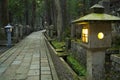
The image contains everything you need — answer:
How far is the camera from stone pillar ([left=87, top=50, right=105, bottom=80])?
598cm

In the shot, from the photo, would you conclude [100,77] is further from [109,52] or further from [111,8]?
[111,8]

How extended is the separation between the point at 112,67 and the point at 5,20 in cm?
1896

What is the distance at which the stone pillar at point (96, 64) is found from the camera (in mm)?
5977

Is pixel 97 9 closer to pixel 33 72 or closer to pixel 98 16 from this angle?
pixel 98 16

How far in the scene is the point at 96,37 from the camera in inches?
230

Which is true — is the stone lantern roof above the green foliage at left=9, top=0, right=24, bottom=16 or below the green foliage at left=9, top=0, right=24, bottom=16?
below

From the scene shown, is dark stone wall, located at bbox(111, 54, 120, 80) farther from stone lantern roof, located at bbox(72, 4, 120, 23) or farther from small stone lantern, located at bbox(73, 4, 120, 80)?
stone lantern roof, located at bbox(72, 4, 120, 23)

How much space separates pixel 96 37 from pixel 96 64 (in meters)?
0.73

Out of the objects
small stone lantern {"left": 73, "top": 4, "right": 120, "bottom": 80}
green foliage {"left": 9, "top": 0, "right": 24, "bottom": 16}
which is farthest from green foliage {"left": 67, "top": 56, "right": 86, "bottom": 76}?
green foliage {"left": 9, "top": 0, "right": 24, "bottom": 16}

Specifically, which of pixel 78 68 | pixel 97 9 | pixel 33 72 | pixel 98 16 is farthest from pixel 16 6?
pixel 98 16

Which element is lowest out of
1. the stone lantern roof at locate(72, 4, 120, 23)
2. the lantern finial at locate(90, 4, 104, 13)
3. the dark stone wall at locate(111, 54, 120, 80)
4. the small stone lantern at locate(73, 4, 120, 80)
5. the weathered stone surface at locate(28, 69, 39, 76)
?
the weathered stone surface at locate(28, 69, 39, 76)

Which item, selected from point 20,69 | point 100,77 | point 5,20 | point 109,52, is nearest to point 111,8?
point 109,52

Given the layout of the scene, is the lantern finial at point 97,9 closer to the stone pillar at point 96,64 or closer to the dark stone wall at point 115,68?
the stone pillar at point 96,64

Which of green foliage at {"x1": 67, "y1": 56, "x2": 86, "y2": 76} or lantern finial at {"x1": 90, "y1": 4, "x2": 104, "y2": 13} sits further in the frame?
green foliage at {"x1": 67, "y1": 56, "x2": 86, "y2": 76}
